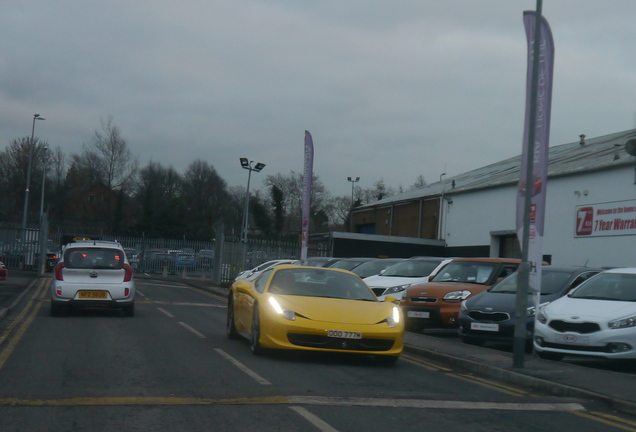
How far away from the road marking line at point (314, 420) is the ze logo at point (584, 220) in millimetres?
23267

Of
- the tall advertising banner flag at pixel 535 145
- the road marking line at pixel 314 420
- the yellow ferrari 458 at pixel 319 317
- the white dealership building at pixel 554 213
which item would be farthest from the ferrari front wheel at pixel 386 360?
the white dealership building at pixel 554 213

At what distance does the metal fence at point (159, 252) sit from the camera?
3278 centimetres

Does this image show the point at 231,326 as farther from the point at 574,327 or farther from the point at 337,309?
the point at 574,327

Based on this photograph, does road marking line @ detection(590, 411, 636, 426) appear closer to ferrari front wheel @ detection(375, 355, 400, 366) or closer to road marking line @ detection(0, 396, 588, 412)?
road marking line @ detection(0, 396, 588, 412)

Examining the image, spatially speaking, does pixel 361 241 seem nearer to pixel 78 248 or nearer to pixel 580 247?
pixel 580 247

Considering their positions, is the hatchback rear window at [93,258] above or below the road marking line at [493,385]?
above

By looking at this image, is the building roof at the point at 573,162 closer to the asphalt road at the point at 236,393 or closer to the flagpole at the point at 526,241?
the flagpole at the point at 526,241

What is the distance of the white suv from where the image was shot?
14602 millimetres

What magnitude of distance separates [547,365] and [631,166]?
1746 cm

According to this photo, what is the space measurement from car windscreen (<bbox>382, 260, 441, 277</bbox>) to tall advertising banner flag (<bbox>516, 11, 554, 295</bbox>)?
7.23 metres

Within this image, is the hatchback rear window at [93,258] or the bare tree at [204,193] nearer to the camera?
the hatchback rear window at [93,258]

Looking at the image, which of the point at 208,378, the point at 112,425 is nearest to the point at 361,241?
the point at 208,378

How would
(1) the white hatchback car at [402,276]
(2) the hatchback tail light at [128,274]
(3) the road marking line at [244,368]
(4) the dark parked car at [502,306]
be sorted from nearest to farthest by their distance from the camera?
(3) the road marking line at [244,368] < (4) the dark parked car at [502,306] < (2) the hatchback tail light at [128,274] < (1) the white hatchback car at [402,276]

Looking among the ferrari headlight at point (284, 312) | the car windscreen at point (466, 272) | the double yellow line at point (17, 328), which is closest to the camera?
the ferrari headlight at point (284, 312)
